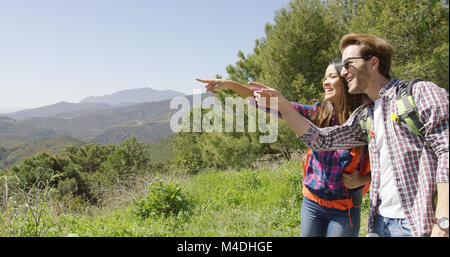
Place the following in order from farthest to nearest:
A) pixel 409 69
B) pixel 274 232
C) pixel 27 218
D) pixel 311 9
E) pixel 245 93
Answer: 1. pixel 311 9
2. pixel 409 69
3. pixel 274 232
4. pixel 27 218
5. pixel 245 93

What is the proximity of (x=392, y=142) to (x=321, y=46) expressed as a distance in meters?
7.77

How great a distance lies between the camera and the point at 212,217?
355cm

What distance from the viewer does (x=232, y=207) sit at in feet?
12.6

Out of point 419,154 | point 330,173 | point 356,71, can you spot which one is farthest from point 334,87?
point 419,154

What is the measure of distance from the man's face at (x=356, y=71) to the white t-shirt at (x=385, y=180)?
0.32 ft

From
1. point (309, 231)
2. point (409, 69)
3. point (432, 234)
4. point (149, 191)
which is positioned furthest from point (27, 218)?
point (409, 69)

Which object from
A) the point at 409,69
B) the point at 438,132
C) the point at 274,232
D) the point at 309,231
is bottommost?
the point at 274,232

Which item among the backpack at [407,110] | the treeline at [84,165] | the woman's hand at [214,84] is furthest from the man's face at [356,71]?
the treeline at [84,165]

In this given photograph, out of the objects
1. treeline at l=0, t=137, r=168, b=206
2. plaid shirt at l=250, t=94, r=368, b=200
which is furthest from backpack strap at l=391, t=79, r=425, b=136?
treeline at l=0, t=137, r=168, b=206

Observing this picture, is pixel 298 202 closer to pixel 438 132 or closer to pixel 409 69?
pixel 438 132

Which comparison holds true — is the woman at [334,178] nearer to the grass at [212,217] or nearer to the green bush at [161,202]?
the grass at [212,217]

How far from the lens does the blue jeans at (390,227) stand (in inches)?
39.7

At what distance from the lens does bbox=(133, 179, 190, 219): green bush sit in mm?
3641
